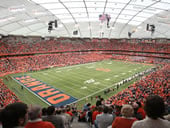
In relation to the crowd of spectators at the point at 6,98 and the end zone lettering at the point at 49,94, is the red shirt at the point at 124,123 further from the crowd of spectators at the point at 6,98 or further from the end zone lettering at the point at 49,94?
the end zone lettering at the point at 49,94

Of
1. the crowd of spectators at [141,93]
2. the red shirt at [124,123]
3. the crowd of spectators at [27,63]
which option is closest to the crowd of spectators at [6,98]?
the crowd of spectators at [141,93]

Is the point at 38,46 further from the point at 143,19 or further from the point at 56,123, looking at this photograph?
the point at 56,123

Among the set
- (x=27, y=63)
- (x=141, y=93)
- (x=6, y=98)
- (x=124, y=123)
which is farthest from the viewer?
(x=27, y=63)

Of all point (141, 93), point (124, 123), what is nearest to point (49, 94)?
point (141, 93)

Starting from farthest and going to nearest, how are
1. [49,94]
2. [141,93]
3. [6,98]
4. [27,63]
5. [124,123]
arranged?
[27,63], [49,94], [141,93], [6,98], [124,123]

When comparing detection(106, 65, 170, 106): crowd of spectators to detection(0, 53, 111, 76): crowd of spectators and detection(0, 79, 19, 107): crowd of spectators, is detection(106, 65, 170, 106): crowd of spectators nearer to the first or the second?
detection(0, 79, 19, 107): crowd of spectators

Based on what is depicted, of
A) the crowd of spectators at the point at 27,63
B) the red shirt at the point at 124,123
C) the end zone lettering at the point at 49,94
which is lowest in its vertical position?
the end zone lettering at the point at 49,94

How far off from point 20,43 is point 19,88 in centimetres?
2865

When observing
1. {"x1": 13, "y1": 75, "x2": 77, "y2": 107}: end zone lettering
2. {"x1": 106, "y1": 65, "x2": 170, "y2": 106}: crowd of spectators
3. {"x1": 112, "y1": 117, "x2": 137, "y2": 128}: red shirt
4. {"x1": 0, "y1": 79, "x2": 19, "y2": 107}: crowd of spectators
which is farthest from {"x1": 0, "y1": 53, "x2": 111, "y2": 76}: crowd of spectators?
{"x1": 112, "y1": 117, "x2": 137, "y2": 128}: red shirt

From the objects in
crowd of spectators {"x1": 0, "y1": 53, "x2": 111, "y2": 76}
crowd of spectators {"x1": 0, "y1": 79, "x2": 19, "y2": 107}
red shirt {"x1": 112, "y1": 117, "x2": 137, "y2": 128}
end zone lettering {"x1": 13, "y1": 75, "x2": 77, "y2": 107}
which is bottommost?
end zone lettering {"x1": 13, "y1": 75, "x2": 77, "y2": 107}

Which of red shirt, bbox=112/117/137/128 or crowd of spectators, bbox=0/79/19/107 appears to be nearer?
red shirt, bbox=112/117/137/128

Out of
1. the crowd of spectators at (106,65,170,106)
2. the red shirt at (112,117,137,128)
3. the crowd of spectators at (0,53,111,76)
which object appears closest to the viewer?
the red shirt at (112,117,137,128)

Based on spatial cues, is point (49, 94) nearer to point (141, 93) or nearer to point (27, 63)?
point (141, 93)

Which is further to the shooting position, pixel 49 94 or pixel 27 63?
pixel 27 63
